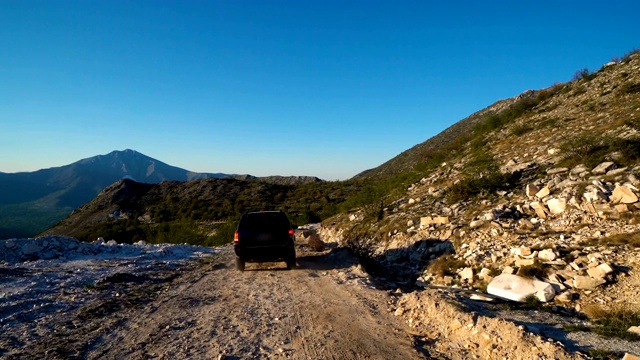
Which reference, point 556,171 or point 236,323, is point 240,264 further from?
point 556,171

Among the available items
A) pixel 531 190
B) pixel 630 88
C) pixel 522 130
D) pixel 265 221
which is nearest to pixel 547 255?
pixel 531 190

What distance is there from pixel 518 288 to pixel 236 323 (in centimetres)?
593

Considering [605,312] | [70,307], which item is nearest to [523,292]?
[605,312]

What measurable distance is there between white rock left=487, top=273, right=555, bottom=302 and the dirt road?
2.51 meters

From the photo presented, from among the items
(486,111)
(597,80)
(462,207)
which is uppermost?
(486,111)

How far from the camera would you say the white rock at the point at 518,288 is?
727 cm

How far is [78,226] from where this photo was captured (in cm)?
5203

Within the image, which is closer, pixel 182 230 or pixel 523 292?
pixel 523 292

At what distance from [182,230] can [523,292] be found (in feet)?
120

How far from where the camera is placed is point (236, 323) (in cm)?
622

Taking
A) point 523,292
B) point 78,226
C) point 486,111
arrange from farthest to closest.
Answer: point 486,111
point 78,226
point 523,292

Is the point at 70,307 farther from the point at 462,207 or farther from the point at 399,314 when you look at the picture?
the point at 462,207

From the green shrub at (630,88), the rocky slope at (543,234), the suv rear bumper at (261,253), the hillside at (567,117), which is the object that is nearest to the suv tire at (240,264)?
the suv rear bumper at (261,253)

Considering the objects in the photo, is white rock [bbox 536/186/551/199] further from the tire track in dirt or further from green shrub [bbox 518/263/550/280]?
the tire track in dirt
